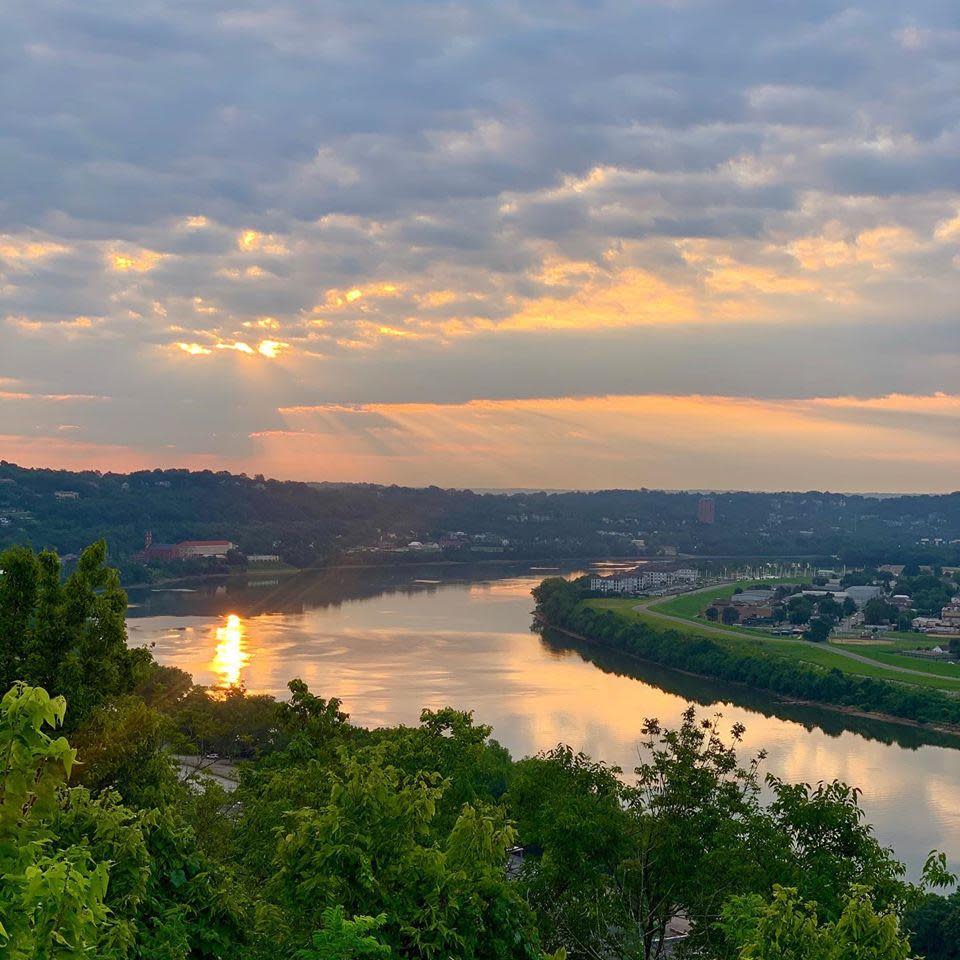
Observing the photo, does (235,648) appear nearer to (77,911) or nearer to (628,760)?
(628,760)

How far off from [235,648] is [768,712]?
13.7 meters

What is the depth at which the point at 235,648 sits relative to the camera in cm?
2816

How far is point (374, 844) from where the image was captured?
317 centimetres

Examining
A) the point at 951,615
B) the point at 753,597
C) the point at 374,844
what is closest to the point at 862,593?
the point at 753,597

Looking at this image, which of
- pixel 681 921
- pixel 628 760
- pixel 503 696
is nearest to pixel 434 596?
pixel 503 696

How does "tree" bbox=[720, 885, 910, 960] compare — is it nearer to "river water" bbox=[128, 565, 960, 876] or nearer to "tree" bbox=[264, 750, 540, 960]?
"tree" bbox=[264, 750, 540, 960]

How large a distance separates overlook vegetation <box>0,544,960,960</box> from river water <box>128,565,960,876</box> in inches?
121

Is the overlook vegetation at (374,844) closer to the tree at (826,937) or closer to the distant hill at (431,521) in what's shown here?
the tree at (826,937)

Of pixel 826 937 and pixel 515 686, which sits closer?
pixel 826 937

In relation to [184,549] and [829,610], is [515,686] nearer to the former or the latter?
[829,610]

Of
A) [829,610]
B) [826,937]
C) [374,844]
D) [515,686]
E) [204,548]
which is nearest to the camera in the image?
[826,937]

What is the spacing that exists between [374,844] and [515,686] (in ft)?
67.1

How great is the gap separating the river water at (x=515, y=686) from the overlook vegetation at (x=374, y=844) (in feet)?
10.1

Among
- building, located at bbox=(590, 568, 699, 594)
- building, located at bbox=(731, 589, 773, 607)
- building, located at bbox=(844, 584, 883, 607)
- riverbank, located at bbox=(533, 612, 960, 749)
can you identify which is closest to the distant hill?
building, located at bbox=(590, 568, 699, 594)
